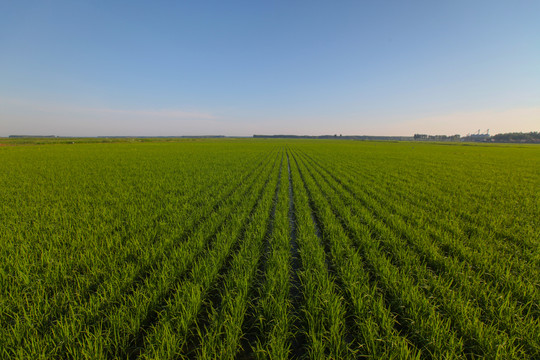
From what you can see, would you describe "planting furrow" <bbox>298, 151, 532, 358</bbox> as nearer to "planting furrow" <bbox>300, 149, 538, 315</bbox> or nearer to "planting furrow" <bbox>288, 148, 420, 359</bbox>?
"planting furrow" <bbox>300, 149, 538, 315</bbox>

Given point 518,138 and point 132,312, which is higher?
point 518,138

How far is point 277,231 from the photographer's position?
5195 mm

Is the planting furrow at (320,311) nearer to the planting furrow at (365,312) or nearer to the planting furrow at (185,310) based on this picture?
the planting furrow at (365,312)

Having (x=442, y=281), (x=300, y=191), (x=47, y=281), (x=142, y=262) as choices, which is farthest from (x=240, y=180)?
(x=442, y=281)

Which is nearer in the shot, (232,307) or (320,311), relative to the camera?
(232,307)

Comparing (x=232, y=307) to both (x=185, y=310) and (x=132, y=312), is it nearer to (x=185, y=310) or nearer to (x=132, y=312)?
(x=185, y=310)

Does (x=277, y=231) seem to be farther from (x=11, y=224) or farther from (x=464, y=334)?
(x=11, y=224)

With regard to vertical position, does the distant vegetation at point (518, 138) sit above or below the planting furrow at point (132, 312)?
above

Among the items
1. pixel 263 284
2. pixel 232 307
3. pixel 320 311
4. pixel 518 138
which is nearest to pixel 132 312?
pixel 232 307

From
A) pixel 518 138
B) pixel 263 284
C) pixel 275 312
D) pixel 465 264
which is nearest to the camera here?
pixel 275 312

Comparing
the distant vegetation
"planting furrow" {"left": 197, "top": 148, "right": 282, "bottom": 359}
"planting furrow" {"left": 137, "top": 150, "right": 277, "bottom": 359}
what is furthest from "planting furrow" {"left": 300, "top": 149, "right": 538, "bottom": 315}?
the distant vegetation

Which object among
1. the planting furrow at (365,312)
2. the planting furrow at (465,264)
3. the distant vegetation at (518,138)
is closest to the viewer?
the planting furrow at (365,312)

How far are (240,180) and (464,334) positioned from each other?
1094 cm

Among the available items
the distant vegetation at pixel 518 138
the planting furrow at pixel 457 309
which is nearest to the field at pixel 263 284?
the planting furrow at pixel 457 309
